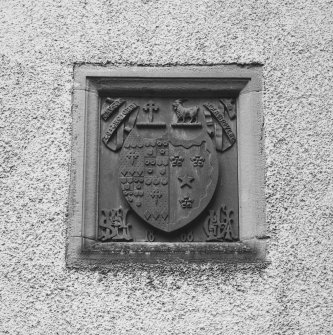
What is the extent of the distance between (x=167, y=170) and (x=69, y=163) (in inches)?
15.6

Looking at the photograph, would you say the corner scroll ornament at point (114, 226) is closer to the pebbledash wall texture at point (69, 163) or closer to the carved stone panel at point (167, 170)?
the carved stone panel at point (167, 170)

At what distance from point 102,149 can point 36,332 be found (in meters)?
0.77

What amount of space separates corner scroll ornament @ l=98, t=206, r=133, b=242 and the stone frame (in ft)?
0.10

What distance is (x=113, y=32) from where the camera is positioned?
2.79m

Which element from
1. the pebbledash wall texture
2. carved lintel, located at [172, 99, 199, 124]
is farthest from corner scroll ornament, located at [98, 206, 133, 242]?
carved lintel, located at [172, 99, 199, 124]

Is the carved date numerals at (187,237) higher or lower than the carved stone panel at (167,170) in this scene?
lower

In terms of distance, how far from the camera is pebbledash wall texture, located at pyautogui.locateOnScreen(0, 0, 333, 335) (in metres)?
2.54

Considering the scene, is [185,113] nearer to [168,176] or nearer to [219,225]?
[168,176]

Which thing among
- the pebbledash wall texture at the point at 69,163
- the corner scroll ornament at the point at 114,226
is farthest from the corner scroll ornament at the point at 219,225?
Result: the corner scroll ornament at the point at 114,226

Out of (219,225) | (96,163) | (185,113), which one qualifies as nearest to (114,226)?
(96,163)

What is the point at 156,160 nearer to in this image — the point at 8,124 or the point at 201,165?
the point at 201,165

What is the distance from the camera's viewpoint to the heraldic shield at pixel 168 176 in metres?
2.68

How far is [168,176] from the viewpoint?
272cm

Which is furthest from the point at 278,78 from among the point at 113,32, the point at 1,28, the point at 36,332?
the point at 36,332
